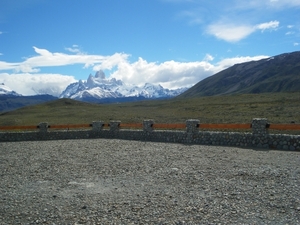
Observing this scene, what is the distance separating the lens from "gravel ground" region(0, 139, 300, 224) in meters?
7.32

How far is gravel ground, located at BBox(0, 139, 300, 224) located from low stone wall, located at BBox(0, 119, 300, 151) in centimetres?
129

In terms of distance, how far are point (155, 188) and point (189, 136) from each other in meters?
10.4

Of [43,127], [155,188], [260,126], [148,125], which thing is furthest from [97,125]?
[155,188]

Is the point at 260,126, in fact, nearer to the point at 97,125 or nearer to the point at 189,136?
the point at 189,136

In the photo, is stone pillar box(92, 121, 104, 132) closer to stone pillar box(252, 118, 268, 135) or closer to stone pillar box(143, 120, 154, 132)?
stone pillar box(143, 120, 154, 132)

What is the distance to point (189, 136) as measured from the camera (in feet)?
64.7

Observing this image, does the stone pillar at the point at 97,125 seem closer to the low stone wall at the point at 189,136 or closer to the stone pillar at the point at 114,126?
the low stone wall at the point at 189,136

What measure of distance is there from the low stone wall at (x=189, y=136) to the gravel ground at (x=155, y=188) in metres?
1.29

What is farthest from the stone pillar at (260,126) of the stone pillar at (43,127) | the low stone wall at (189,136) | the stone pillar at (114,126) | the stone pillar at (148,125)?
the stone pillar at (43,127)

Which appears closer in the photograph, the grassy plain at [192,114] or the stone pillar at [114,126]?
the stone pillar at [114,126]

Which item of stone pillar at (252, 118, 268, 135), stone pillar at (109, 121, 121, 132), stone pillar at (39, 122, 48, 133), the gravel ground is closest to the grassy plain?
stone pillar at (109, 121, 121, 132)

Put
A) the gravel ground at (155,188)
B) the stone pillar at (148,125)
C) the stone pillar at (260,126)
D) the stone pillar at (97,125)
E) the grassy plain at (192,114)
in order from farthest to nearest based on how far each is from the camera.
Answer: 1. the grassy plain at (192,114)
2. the stone pillar at (97,125)
3. the stone pillar at (148,125)
4. the stone pillar at (260,126)
5. the gravel ground at (155,188)

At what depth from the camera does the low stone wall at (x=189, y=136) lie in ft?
52.8

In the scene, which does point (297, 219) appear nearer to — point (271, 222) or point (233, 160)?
point (271, 222)
